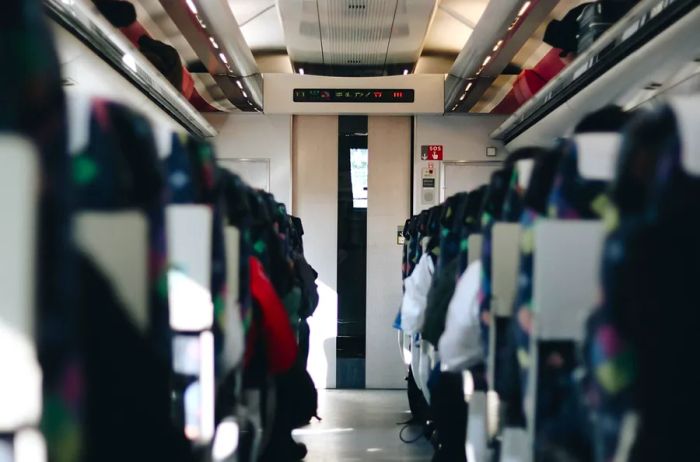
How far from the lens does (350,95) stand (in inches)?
249

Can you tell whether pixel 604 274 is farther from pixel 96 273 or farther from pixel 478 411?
pixel 478 411

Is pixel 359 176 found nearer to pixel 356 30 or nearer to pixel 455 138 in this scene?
pixel 455 138

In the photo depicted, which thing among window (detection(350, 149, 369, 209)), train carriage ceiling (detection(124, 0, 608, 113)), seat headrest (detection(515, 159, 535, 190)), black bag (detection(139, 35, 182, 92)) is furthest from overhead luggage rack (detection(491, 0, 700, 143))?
black bag (detection(139, 35, 182, 92))

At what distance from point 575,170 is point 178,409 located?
99 centimetres

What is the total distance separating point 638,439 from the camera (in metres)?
0.79

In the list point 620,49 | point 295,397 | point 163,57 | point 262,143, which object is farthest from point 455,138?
Result: point 295,397

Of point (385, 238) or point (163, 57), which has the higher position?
point (163, 57)

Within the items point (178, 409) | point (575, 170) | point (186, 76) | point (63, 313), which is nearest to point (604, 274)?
point (575, 170)

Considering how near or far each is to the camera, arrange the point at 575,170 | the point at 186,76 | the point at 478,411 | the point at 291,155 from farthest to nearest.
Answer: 1. the point at 291,155
2. the point at 186,76
3. the point at 478,411
4. the point at 575,170

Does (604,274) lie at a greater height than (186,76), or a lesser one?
lesser

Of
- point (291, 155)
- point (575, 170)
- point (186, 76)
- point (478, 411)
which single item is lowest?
point (478, 411)

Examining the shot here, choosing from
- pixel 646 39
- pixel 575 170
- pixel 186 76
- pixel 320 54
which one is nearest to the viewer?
pixel 575 170

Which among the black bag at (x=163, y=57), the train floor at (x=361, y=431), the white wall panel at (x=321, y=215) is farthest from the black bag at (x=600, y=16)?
the black bag at (x=163, y=57)

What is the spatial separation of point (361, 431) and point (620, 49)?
3.12 meters
